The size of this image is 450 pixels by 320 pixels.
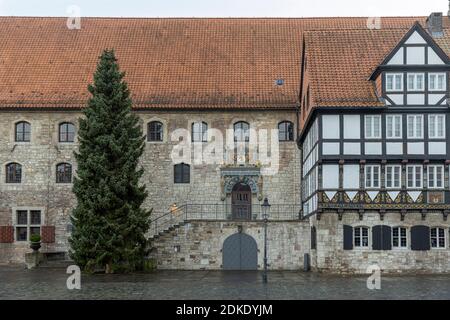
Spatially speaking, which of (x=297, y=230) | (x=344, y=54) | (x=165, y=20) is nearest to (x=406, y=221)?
(x=297, y=230)

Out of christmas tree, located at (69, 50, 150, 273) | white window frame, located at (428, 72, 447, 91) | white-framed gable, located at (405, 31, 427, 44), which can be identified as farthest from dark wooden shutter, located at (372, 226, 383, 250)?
christmas tree, located at (69, 50, 150, 273)

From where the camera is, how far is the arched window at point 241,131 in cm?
4062

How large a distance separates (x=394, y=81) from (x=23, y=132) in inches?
768

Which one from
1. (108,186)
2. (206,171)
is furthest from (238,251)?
(108,186)

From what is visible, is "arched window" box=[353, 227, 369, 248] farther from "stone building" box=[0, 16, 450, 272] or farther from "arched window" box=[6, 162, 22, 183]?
"arched window" box=[6, 162, 22, 183]

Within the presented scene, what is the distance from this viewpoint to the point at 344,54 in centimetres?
3528

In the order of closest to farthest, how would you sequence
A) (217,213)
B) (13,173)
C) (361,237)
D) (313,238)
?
(361,237) → (313,238) → (217,213) → (13,173)

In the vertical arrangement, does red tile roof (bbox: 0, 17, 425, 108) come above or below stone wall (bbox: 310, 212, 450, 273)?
above

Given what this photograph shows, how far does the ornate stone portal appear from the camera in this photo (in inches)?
1590

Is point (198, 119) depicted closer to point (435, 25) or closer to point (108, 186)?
point (108, 186)

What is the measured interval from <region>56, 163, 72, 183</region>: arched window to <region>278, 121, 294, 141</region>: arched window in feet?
36.2

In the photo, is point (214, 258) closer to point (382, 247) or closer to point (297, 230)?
point (297, 230)

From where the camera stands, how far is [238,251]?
119ft
